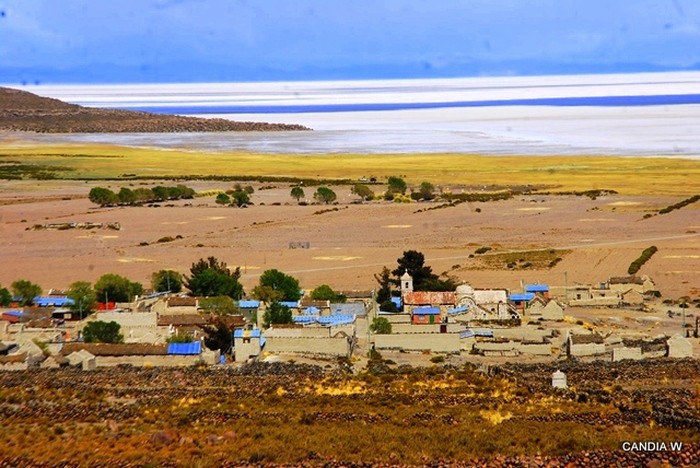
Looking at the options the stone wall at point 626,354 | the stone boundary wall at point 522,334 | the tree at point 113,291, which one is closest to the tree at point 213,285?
the tree at point 113,291

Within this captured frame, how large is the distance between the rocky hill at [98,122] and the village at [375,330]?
94.8 metres

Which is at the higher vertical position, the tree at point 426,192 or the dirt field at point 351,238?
the tree at point 426,192

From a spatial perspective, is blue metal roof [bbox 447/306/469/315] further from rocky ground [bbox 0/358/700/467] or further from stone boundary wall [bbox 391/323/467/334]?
rocky ground [bbox 0/358/700/467]

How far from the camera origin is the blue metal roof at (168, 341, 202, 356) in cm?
2180

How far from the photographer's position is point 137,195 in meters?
55.9

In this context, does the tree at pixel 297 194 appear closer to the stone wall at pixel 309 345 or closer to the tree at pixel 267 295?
the tree at pixel 267 295

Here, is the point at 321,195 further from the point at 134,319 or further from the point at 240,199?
the point at 134,319

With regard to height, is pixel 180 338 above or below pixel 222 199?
above

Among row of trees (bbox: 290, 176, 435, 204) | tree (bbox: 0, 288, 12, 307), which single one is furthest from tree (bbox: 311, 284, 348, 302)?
row of trees (bbox: 290, 176, 435, 204)

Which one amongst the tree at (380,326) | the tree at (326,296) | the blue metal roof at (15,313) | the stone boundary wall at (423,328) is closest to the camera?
the stone boundary wall at (423,328)

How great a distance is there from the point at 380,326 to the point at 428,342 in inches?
53.3

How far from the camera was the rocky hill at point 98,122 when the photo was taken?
124875 mm

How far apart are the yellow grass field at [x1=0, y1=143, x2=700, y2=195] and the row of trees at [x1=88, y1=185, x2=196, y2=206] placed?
12.2 meters

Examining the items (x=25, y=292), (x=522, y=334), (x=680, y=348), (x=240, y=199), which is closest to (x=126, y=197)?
(x=240, y=199)
